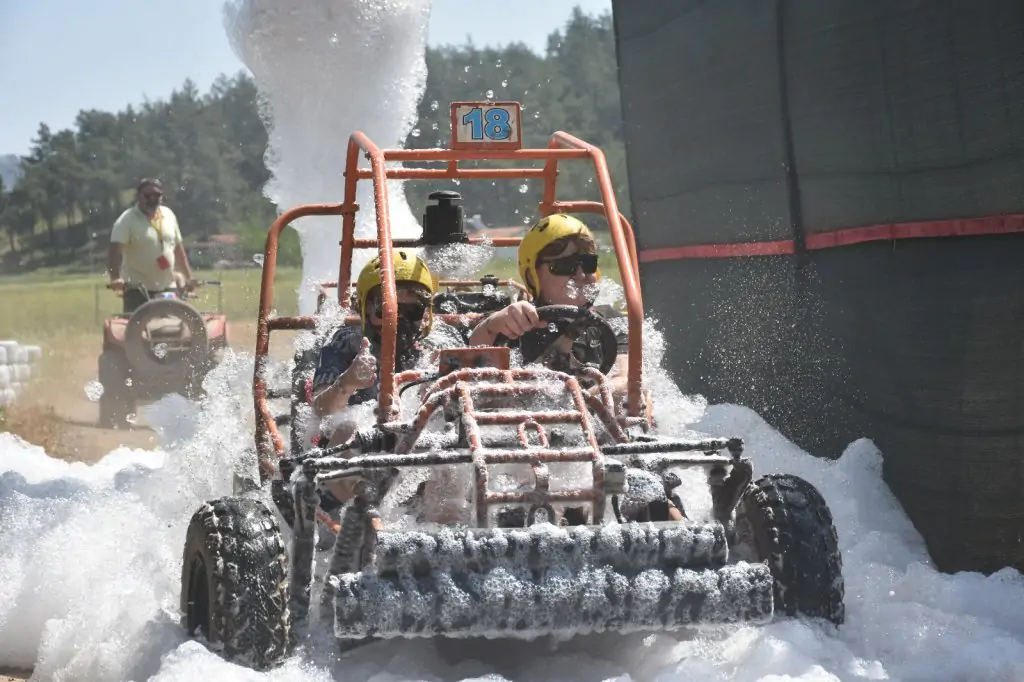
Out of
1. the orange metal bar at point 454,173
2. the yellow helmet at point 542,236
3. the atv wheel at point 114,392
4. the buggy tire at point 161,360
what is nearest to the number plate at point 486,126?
the orange metal bar at point 454,173

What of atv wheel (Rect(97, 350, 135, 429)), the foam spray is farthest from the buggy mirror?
the foam spray

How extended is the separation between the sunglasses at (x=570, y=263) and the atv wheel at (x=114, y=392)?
23.9ft

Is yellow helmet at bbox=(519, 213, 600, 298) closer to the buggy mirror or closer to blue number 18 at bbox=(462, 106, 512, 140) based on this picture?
blue number 18 at bbox=(462, 106, 512, 140)

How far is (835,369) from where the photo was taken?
7121 mm

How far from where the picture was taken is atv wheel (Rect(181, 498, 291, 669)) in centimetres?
451

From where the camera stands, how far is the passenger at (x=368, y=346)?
5.42 meters

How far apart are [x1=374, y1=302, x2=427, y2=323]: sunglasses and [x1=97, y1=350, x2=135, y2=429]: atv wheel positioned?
7.28 m

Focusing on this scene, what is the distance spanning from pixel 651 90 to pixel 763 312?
204cm

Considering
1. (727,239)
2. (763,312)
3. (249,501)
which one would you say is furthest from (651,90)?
(249,501)

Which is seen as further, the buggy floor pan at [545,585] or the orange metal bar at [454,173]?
the orange metal bar at [454,173]

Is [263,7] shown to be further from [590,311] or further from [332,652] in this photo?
[332,652]

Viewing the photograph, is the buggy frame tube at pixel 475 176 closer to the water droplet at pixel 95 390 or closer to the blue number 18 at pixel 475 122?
the blue number 18 at pixel 475 122

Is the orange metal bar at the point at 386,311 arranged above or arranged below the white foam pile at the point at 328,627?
above

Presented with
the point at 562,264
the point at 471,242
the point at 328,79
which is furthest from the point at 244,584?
the point at 328,79
